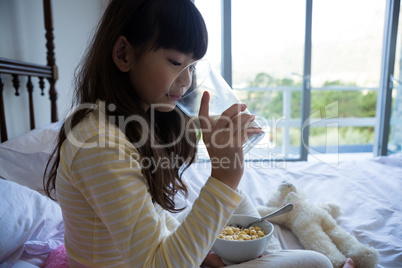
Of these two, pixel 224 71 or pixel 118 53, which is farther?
pixel 224 71

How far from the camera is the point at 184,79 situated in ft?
1.94

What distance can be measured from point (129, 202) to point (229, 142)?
21 centimetres

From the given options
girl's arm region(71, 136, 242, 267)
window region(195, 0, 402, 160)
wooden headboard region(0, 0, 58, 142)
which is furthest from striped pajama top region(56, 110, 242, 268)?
window region(195, 0, 402, 160)

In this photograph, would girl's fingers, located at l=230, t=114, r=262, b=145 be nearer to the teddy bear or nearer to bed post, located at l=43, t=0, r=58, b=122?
the teddy bear

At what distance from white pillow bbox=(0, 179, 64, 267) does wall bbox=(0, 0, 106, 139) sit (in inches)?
22.2

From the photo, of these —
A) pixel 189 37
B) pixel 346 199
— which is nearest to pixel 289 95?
pixel 346 199

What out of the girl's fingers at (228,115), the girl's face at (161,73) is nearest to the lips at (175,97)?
the girl's face at (161,73)

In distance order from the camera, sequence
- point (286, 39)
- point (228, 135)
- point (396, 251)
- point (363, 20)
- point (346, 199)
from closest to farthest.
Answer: point (228, 135), point (396, 251), point (346, 199), point (286, 39), point (363, 20)

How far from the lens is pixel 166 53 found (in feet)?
1.98

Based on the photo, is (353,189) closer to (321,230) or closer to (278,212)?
(321,230)

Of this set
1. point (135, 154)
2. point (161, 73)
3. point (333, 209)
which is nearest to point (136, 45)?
point (161, 73)

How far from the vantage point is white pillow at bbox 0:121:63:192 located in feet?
2.96

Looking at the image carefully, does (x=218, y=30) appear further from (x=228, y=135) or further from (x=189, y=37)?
(x=228, y=135)

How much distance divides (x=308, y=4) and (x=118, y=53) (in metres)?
2.54
